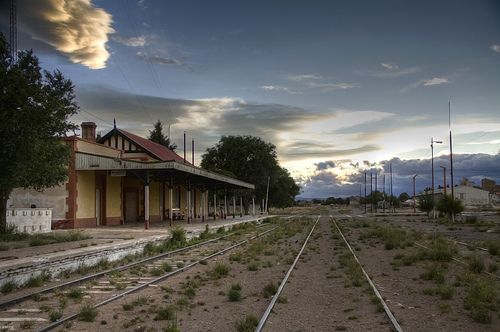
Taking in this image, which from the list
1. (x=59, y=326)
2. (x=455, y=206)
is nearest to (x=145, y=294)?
(x=59, y=326)

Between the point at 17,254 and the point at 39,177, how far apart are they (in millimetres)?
5318

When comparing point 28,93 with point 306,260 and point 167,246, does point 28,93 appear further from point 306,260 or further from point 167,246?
point 306,260

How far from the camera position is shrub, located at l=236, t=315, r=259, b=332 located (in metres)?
6.98

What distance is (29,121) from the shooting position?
54.3 ft

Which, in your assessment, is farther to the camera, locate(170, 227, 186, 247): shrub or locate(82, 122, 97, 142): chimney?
locate(82, 122, 97, 142): chimney

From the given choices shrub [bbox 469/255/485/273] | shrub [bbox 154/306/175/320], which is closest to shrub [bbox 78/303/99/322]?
shrub [bbox 154/306/175/320]

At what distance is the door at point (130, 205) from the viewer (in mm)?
35625

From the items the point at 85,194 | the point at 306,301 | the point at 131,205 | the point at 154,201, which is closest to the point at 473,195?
the point at 154,201

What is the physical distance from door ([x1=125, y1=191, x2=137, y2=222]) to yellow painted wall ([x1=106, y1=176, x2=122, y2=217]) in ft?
9.38

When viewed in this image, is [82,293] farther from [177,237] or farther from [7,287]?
[177,237]

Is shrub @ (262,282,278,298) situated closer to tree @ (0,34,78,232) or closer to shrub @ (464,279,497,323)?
shrub @ (464,279,497,323)

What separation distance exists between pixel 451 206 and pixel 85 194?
3182 centimetres

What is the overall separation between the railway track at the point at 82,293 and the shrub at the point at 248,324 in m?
2.65

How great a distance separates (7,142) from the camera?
15945 millimetres
